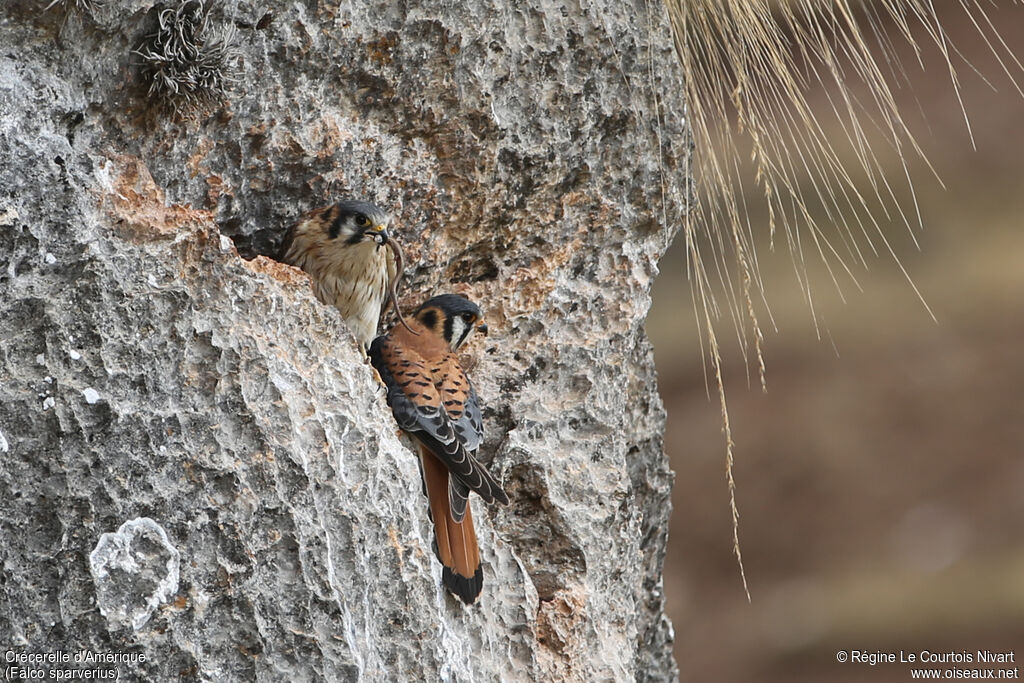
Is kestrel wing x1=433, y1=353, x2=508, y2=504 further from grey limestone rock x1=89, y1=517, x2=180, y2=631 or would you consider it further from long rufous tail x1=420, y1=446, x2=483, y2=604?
grey limestone rock x1=89, y1=517, x2=180, y2=631

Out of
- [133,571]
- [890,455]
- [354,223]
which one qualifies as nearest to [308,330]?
[354,223]

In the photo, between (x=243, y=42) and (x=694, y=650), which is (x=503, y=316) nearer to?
(x=243, y=42)

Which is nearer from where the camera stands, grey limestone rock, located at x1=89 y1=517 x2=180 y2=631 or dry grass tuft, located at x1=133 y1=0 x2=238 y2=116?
grey limestone rock, located at x1=89 y1=517 x2=180 y2=631

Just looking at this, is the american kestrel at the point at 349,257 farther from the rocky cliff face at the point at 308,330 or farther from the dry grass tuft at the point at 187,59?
the dry grass tuft at the point at 187,59

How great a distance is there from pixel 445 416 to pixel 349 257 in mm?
409

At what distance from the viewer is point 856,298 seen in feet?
20.4

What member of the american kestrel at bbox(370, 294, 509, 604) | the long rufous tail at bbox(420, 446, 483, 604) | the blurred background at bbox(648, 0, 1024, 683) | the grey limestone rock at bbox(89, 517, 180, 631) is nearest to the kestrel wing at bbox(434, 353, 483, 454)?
the american kestrel at bbox(370, 294, 509, 604)

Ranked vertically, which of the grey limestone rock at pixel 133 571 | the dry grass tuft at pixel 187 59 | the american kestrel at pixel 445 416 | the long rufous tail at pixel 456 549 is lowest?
the grey limestone rock at pixel 133 571

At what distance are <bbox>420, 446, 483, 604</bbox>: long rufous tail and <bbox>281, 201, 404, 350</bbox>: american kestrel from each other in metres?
0.45

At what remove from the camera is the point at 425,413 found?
272 centimetres

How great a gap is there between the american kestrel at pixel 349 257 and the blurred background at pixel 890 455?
10.5 feet

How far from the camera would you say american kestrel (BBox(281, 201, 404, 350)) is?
2674mm

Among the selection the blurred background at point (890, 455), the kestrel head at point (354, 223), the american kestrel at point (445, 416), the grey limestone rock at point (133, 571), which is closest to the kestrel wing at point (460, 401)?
the american kestrel at point (445, 416)

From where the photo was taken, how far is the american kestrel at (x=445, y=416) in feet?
8.34
